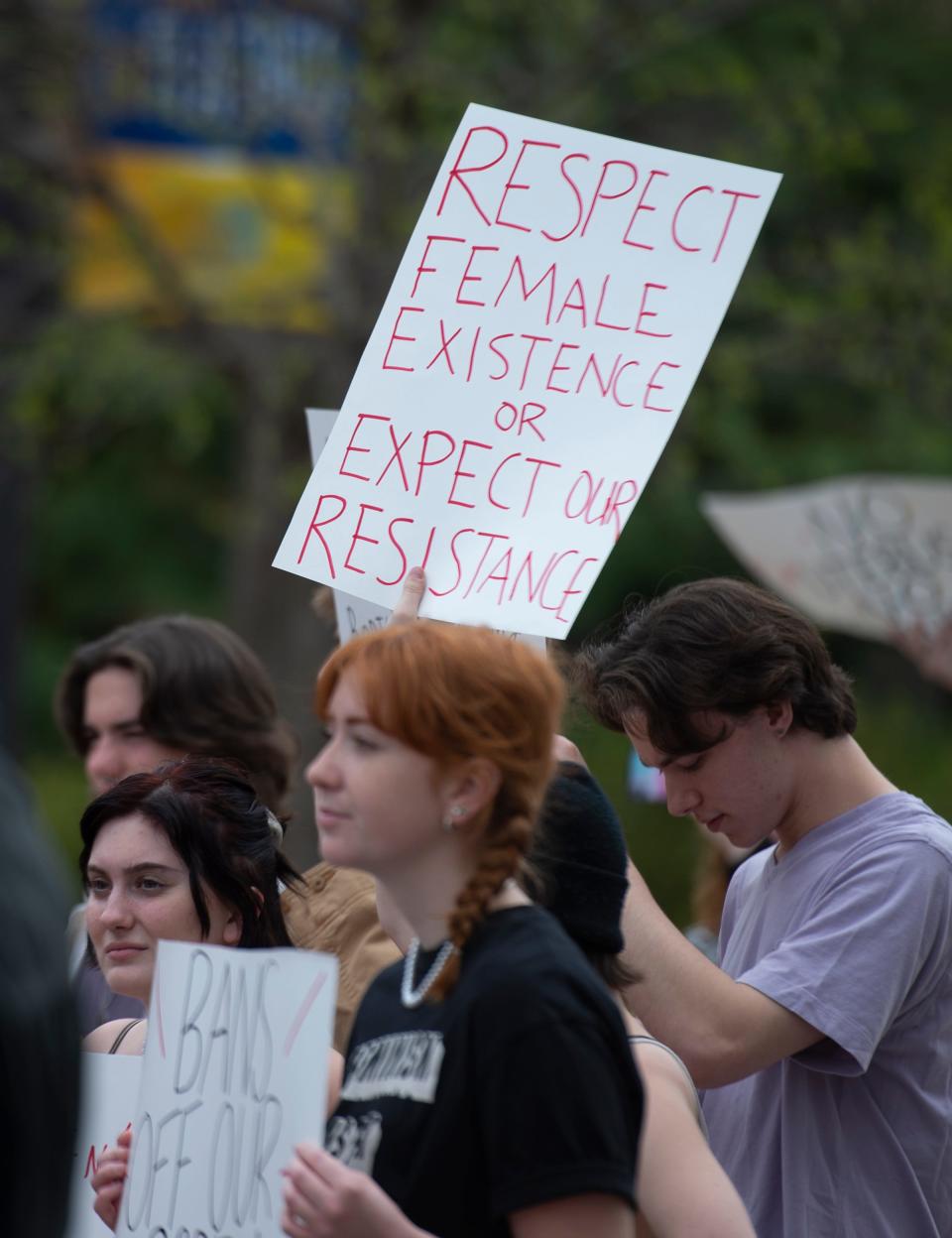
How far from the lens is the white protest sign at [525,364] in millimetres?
2674

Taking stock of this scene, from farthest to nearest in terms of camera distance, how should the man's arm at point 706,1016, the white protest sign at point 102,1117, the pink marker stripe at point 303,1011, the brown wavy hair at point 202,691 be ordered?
the brown wavy hair at point 202,691 → the man's arm at point 706,1016 → the white protest sign at point 102,1117 → the pink marker stripe at point 303,1011

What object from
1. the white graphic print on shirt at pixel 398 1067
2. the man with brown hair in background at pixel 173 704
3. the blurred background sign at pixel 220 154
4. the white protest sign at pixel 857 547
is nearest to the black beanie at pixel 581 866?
the white graphic print on shirt at pixel 398 1067

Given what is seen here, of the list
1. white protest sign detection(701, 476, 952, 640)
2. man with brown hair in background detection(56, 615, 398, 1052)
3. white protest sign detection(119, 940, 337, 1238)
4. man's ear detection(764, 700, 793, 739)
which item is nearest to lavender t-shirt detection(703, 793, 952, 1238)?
man's ear detection(764, 700, 793, 739)

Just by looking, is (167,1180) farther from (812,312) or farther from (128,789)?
(812,312)

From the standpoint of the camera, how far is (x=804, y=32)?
9.85 m

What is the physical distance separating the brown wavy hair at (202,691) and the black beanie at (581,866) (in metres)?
1.50

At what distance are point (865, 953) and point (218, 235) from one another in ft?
24.8

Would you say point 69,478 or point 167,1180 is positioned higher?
point 69,478

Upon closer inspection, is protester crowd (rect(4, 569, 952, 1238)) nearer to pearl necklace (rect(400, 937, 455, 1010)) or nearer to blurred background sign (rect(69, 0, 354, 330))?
pearl necklace (rect(400, 937, 455, 1010))

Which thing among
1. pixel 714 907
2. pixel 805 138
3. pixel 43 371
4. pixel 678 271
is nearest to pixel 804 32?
pixel 805 138

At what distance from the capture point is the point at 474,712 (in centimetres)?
197

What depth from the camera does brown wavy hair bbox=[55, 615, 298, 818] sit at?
3820mm

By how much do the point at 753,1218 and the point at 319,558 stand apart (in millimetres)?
1121

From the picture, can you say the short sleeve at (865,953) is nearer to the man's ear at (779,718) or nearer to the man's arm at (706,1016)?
the man's arm at (706,1016)
